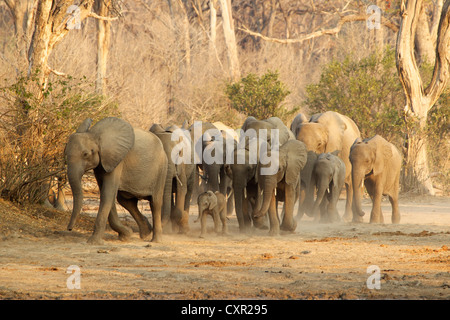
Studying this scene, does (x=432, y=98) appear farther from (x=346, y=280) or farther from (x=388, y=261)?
(x=346, y=280)

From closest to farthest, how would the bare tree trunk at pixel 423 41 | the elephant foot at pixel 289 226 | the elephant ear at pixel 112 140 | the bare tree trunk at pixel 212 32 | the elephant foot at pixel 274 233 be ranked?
1. the elephant ear at pixel 112 140
2. the elephant foot at pixel 274 233
3. the elephant foot at pixel 289 226
4. the bare tree trunk at pixel 423 41
5. the bare tree trunk at pixel 212 32

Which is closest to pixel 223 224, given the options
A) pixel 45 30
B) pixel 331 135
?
pixel 45 30

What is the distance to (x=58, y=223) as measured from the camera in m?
11.6

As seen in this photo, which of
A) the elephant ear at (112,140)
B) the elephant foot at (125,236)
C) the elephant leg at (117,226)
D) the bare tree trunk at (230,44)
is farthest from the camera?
the bare tree trunk at (230,44)

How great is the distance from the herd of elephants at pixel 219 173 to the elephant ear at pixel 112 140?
0.04ft

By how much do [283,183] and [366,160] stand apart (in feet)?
9.10

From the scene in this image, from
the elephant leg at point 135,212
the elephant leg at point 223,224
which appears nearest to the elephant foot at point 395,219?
the elephant leg at point 223,224

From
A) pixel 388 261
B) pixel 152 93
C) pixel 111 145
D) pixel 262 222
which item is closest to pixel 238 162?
pixel 262 222

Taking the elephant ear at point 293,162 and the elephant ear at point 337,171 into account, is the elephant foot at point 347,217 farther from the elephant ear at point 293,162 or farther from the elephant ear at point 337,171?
the elephant ear at point 293,162

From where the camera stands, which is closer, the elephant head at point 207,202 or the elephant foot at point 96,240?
the elephant foot at point 96,240

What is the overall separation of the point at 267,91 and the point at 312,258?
15292 mm

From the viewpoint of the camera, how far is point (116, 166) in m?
9.85

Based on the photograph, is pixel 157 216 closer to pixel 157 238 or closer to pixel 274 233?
pixel 157 238

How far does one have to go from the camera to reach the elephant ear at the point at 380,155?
14172 millimetres
